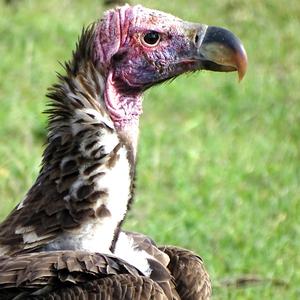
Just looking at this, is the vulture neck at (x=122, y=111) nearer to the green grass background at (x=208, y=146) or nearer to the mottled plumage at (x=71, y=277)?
the mottled plumage at (x=71, y=277)

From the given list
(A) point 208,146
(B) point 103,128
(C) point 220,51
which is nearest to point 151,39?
(C) point 220,51

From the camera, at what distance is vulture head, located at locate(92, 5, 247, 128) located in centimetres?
476

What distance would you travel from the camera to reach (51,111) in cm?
468

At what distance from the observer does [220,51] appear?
4.81 meters

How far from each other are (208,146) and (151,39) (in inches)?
160

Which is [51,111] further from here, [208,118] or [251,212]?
[208,118]

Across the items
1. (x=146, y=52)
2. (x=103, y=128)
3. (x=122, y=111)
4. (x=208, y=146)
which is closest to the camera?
(x=103, y=128)

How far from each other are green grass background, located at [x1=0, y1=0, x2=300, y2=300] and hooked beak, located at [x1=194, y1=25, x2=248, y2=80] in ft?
6.81

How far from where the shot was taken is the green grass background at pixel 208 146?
7.21 m

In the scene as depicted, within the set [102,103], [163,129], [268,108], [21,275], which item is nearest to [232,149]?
[163,129]

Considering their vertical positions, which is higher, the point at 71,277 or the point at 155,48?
the point at 155,48

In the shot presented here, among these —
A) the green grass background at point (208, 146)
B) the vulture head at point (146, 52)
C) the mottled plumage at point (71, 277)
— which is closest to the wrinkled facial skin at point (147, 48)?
the vulture head at point (146, 52)

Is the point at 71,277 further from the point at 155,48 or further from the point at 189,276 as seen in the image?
the point at 155,48

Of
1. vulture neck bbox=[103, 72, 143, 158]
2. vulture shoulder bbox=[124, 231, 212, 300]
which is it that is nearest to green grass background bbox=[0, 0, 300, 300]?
vulture shoulder bbox=[124, 231, 212, 300]
